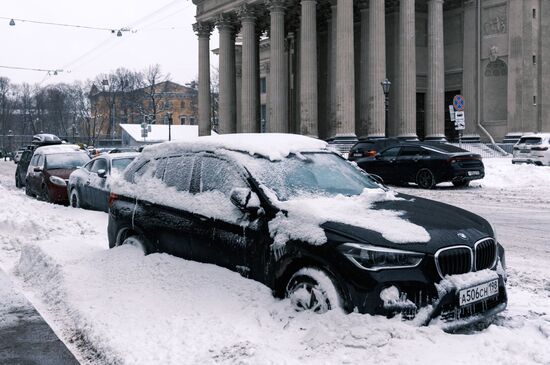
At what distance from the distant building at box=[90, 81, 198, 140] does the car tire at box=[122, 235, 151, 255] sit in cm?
8505

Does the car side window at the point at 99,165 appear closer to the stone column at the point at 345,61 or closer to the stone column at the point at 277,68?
the stone column at the point at 345,61

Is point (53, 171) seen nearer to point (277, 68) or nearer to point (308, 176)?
point (308, 176)

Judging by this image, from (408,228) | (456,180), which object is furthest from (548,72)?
(408,228)

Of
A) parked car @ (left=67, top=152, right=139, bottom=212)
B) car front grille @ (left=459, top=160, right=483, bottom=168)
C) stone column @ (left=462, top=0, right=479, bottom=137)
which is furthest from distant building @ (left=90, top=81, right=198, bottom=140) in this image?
parked car @ (left=67, top=152, right=139, bottom=212)

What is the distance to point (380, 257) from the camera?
14.3ft

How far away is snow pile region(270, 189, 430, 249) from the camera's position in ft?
14.9

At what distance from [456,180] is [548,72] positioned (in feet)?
64.6

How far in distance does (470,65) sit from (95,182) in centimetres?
3014

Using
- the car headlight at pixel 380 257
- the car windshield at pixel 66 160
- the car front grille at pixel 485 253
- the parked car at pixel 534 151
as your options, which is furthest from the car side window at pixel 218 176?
the parked car at pixel 534 151

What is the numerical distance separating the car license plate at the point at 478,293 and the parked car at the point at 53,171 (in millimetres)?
14396

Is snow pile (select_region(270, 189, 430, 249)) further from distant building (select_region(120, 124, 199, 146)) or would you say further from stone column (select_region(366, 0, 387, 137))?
distant building (select_region(120, 124, 199, 146))

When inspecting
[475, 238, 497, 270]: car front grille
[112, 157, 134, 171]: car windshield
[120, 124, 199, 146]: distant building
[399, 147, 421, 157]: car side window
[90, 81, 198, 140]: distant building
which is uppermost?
[90, 81, 198, 140]: distant building

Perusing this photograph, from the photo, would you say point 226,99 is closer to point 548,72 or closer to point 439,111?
point 439,111

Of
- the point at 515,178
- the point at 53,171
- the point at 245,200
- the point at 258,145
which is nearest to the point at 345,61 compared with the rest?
the point at 515,178
